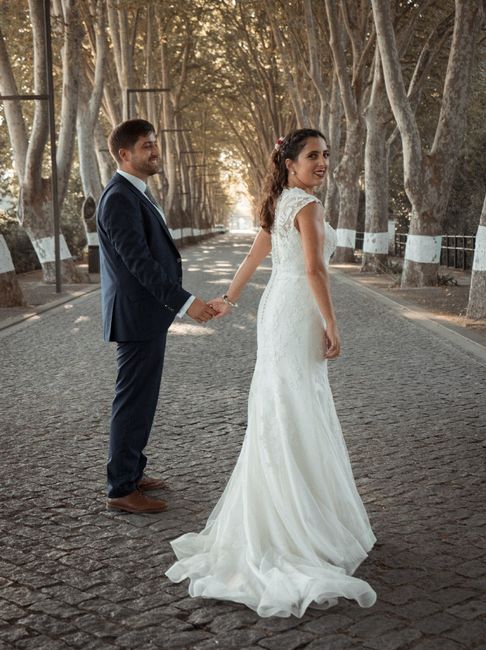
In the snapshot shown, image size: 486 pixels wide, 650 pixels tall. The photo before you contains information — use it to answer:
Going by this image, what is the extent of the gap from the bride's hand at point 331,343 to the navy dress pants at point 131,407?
1004mm

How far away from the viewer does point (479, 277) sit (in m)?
13.7

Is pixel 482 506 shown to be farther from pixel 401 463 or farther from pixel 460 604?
pixel 460 604

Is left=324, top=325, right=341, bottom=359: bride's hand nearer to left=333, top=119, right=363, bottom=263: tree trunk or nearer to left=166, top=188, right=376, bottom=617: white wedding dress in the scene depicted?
left=166, top=188, right=376, bottom=617: white wedding dress

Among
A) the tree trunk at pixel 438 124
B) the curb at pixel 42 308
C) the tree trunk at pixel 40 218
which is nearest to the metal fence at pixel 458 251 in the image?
the tree trunk at pixel 438 124

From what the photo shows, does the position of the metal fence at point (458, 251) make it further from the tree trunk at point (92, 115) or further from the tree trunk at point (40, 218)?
the tree trunk at point (40, 218)

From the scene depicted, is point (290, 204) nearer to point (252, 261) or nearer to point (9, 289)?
point (252, 261)

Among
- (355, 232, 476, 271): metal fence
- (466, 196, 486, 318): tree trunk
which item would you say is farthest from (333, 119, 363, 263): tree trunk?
(466, 196, 486, 318): tree trunk

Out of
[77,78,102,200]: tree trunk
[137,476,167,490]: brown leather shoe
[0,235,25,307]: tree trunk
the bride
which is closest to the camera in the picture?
the bride

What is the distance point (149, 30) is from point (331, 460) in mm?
30862

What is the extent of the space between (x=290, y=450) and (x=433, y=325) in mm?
9728

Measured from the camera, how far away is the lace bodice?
4316 mm

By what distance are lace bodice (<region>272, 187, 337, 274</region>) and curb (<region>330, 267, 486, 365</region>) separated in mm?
6003

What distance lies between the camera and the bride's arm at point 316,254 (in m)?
4.27

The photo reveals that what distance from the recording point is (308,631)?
11.6ft
